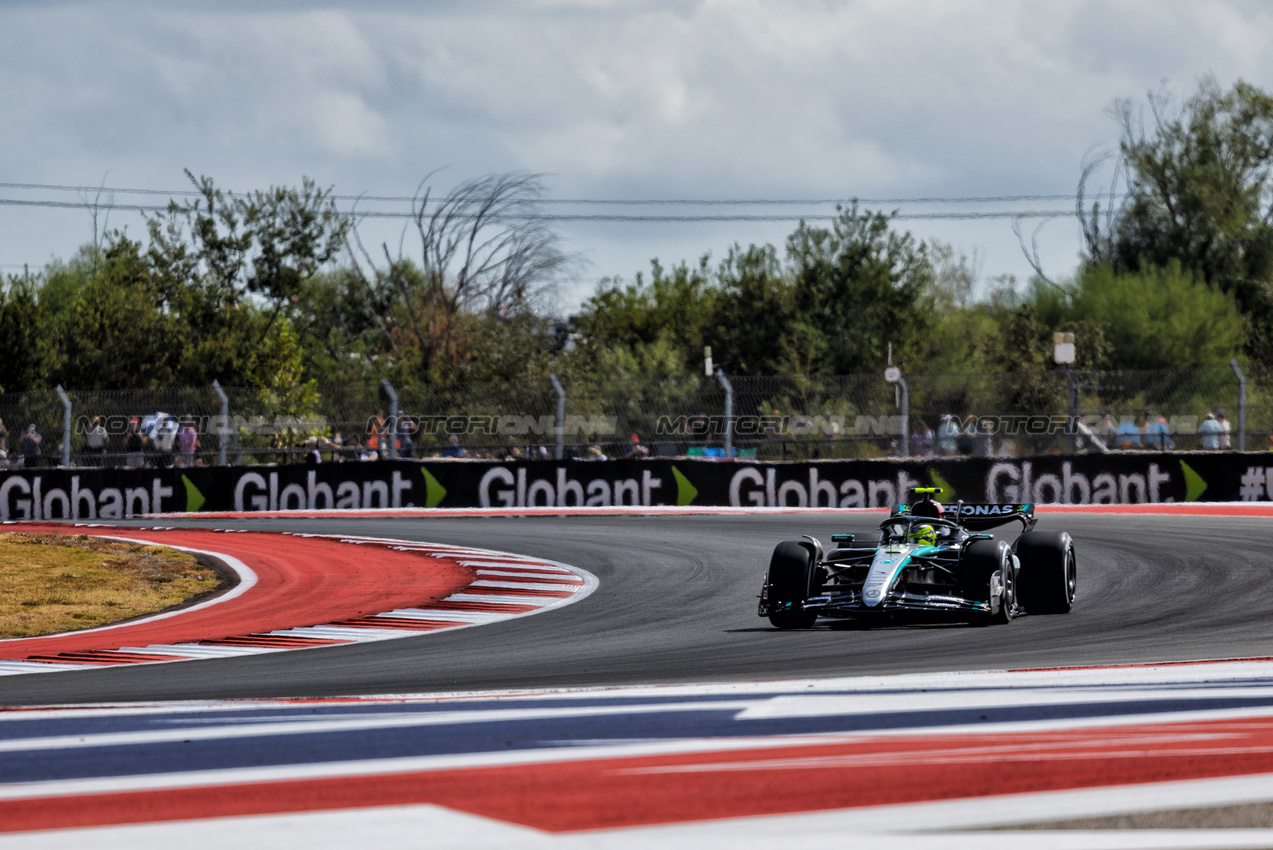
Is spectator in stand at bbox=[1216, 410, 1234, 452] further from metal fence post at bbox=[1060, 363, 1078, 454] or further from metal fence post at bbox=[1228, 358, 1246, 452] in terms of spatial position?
metal fence post at bbox=[1060, 363, 1078, 454]

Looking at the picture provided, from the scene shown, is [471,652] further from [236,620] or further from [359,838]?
[359,838]

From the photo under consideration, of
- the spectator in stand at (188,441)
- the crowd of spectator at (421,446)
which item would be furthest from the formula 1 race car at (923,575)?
the spectator in stand at (188,441)

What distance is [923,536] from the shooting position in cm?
1026

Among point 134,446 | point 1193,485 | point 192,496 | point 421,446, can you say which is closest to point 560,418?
point 421,446

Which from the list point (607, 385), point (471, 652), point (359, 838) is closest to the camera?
point (359, 838)

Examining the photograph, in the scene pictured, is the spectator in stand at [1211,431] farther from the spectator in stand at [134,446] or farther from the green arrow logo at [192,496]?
the spectator in stand at [134,446]

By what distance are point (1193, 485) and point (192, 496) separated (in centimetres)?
1612

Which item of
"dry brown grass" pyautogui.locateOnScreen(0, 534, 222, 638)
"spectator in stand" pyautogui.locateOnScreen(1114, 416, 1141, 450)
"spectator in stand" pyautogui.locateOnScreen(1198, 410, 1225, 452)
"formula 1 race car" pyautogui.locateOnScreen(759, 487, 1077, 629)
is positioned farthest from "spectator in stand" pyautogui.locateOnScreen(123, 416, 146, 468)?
"spectator in stand" pyautogui.locateOnScreen(1198, 410, 1225, 452)

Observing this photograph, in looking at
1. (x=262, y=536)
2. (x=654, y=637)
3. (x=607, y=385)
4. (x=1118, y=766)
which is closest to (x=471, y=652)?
(x=654, y=637)

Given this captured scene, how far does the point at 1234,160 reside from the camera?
156 feet

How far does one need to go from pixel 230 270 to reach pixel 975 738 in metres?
34.4

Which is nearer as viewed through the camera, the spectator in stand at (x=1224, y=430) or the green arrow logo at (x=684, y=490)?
the spectator in stand at (x=1224, y=430)

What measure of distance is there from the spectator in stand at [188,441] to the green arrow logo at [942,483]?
40.4 feet

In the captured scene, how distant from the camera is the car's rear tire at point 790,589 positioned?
9961 millimetres
